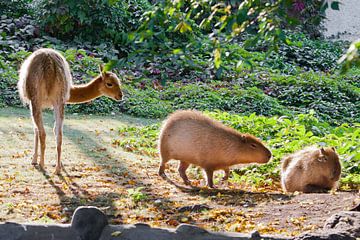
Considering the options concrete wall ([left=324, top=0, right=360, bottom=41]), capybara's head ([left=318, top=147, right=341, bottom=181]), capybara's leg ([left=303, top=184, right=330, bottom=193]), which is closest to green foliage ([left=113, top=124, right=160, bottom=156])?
capybara's leg ([left=303, top=184, right=330, bottom=193])

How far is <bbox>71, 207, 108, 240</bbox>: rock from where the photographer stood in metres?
5.08

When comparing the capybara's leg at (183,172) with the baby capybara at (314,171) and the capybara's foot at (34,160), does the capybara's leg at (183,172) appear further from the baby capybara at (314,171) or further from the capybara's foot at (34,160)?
the capybara's foot at (34,160)

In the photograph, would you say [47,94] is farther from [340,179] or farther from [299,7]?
[299,7]

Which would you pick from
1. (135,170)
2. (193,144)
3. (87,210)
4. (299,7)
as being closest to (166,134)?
(193,144)

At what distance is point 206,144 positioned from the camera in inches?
307

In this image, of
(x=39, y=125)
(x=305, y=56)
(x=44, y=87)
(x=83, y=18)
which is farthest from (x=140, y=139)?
(x=305, y=56)

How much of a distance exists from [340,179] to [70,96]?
3.98 meters

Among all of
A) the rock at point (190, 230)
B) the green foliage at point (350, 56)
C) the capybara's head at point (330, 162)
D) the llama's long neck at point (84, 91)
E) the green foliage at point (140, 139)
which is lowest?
the green foliage at point (140, 139)

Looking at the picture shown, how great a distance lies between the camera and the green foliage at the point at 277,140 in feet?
27.8

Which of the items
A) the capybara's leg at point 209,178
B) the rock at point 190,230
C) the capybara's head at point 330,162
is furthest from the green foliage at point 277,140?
the rock at point 190,230

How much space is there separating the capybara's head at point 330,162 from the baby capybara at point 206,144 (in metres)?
0.72

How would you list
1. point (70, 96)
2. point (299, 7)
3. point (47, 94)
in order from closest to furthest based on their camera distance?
point (47, 94) → point (70, 96) → point (299, 7)

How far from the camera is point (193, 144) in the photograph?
7809 millimetres

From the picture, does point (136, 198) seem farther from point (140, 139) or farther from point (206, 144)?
point (140, 139)
